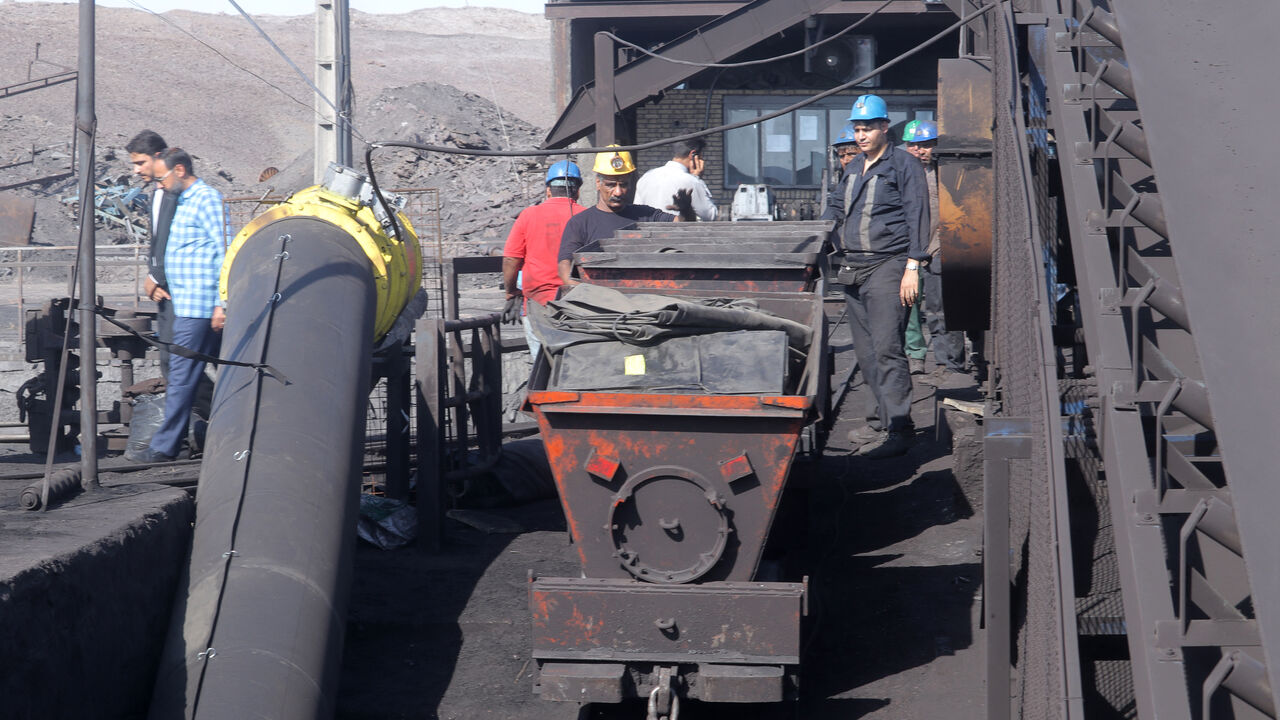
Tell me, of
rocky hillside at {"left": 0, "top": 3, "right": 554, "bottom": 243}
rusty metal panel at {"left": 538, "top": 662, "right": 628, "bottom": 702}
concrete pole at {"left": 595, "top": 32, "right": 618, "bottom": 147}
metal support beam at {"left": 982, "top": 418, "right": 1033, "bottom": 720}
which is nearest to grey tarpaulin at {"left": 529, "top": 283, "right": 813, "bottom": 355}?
rusty metal panel at {"left": 538, "top": 662, "right": 628, "bottom": 702}

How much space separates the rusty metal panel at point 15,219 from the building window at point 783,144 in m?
14.8

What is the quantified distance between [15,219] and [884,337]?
22875mm

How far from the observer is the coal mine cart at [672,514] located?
173 inches

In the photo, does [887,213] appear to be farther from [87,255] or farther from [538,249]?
[87,255]

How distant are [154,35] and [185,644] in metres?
70.2

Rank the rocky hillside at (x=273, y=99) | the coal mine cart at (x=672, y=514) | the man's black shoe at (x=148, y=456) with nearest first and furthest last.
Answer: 1. the coal mine cart at (x=672, y=514)
2. the man's black shoe at (x=148, y=456)
3. the rocky hillside at (x=273, y=99)

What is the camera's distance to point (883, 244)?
282 inches

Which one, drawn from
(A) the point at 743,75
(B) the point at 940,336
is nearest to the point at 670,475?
(B) the point at 940,336

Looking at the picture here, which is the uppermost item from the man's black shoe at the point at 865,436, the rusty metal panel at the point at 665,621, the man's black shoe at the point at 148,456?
the man's black shoe at the point at 865,436

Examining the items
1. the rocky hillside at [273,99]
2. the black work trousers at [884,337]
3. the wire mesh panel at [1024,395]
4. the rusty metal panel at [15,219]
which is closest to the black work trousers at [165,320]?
the black work trousers at [884,337]

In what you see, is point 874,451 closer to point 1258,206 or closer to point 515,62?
point 1258,206

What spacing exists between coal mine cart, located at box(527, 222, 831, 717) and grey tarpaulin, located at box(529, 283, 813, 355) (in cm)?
2

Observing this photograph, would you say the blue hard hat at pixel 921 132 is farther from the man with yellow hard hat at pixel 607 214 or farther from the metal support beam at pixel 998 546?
the metal support beam at pixel 998 546

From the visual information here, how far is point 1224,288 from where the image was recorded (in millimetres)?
2455
